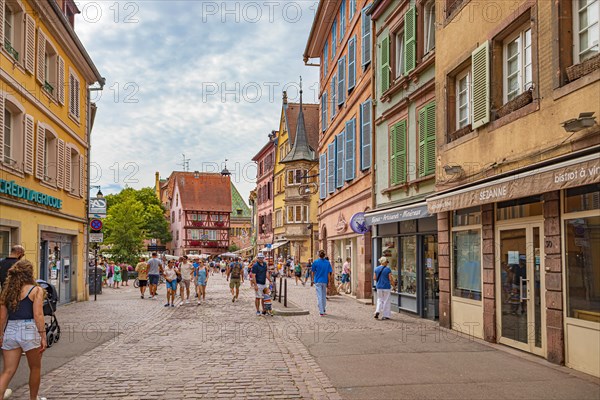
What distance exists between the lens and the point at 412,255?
17391mm

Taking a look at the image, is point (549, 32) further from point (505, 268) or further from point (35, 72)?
point (35, 72)

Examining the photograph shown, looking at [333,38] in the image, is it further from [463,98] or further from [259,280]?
[463,98]

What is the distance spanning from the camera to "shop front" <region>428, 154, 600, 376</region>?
351 inches

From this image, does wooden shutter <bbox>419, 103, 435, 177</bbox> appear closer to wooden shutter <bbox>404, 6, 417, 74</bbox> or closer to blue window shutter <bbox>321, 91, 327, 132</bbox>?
wooden shutter <bbox>404, 6, 417, 74</bbox>

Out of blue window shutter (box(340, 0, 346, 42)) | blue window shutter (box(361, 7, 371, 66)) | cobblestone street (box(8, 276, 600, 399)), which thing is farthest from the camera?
blue window shutter (box(340, 0, 346, 42))

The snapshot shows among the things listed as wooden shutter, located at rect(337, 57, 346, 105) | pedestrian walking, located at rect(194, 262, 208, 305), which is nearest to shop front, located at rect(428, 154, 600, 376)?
pedestrian walking, located at rect(194, 262, 208, 305)

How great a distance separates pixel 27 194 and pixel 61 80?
5.37m

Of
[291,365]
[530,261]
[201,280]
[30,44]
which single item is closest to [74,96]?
[30,44]

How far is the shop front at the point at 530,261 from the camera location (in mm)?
8906

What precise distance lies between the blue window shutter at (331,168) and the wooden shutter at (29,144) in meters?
14.0

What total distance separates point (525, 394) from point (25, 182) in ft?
46.7

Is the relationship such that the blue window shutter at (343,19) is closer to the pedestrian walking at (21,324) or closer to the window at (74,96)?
the window at (74,96)

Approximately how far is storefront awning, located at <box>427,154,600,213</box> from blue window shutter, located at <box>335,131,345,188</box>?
13.2 metres

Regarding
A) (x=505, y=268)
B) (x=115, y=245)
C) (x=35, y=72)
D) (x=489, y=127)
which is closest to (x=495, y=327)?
(x=505, y=268)
